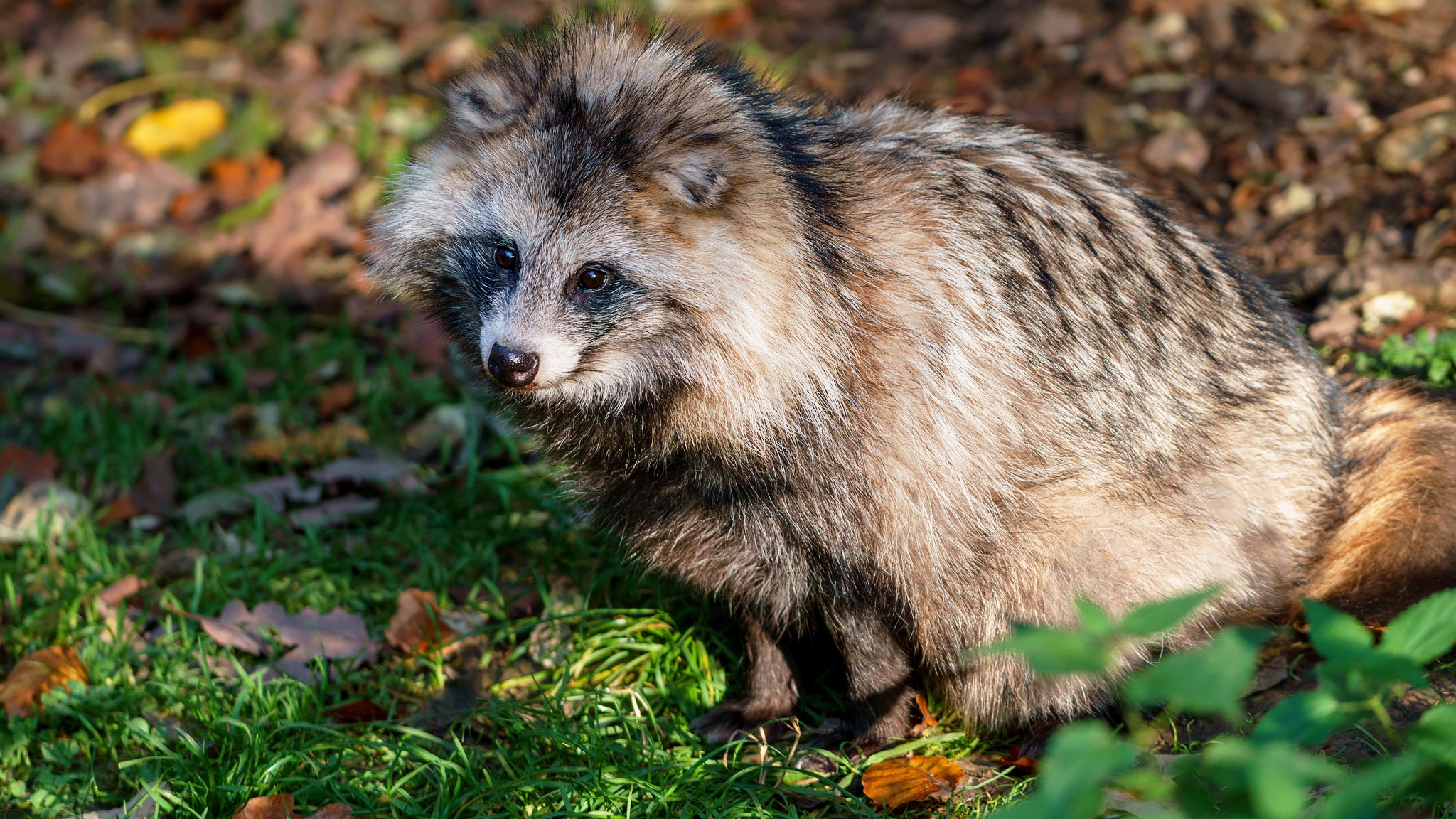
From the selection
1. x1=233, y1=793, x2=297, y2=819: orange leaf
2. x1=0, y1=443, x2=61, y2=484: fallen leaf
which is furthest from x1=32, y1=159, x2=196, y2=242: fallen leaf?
x1=233, y1=793, x2=297, y2=819: orange leaf

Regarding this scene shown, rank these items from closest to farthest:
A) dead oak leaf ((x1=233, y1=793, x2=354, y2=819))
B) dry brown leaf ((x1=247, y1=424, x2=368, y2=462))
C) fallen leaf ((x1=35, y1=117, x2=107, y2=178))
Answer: dead oak leaf ((x1=233, y1=793, x2=354, y2=819)) < dry brown leaf ((x1=247, y1=424, x2=368, y2=462)) < fallen leaf ((x1=35, y1=117, x2=107, y2=178))

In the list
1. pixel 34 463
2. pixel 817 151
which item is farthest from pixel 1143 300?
pixel 34 463

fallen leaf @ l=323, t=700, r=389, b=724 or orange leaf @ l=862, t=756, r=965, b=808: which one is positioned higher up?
orange leaf @ l=862, t=756, r=965, b=808

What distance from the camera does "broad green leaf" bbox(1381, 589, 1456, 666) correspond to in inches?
65.4

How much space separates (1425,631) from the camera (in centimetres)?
170

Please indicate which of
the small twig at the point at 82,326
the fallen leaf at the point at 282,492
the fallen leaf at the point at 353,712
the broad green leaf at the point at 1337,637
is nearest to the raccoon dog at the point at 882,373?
the fallen leaf at the point at 353,712

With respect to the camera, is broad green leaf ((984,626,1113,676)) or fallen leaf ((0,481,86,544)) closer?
broad green leaf ((984,626,1113,676))

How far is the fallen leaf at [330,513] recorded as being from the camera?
440cm

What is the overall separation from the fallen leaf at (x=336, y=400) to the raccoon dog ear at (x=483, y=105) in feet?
7.77

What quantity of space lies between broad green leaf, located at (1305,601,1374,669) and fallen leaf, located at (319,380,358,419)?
430 cm

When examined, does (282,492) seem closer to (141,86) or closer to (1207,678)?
(141,86)

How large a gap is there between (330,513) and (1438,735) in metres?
3.79

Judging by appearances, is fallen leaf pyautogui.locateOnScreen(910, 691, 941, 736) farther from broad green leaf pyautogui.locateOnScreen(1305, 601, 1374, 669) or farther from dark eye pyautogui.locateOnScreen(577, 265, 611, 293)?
broad green leaf pyautogui.locateOnScreen(1305, 601, 1374, 669)

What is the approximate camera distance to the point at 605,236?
9.41ft
